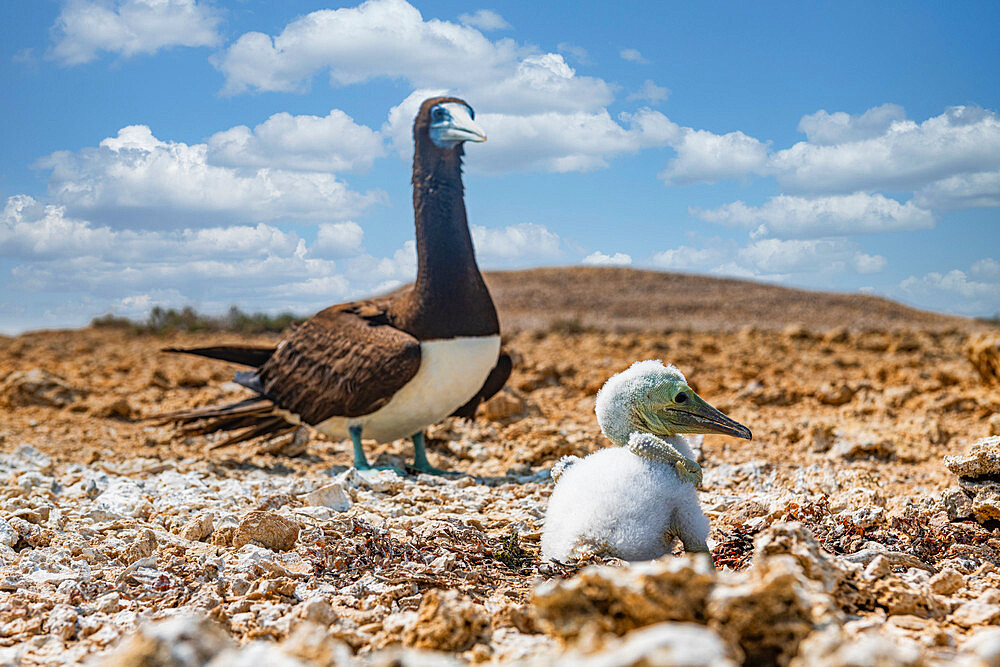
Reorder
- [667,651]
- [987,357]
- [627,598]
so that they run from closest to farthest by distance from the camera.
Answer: [667,651] → [627,598] → [987,357]

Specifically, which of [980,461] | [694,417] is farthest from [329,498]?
[980,461]

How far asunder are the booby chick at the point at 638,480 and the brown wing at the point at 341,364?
2.54 m

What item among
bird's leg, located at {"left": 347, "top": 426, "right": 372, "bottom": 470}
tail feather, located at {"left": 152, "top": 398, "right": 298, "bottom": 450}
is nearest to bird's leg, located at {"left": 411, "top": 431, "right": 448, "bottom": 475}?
bird's leg, located at {"left": 347, "top": 426, "right": 372, "bottom": 470}

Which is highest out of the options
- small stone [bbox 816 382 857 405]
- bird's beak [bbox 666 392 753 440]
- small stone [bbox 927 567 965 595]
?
bird's beak [bbox 666 392 753 440]

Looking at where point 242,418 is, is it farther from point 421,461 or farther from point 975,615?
point 975,615

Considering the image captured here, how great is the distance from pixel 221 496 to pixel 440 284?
2208 mm

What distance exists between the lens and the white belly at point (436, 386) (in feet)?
20.3

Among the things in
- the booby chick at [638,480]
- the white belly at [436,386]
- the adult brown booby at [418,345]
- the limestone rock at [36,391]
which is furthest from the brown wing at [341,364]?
the limestone rock at [36,391]

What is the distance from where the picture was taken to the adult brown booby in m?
6.19

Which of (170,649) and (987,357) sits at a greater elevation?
(987,357)

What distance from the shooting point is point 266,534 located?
12.8 feet

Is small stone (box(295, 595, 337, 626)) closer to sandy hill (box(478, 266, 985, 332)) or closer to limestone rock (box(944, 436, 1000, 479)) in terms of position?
limestone rock (box(944, 436, 1000, 479))

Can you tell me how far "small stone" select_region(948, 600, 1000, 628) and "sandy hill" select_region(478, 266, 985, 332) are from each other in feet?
112

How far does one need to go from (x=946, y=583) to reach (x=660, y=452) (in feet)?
3.76
